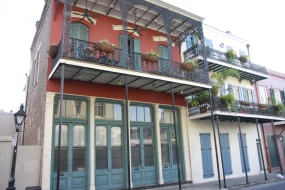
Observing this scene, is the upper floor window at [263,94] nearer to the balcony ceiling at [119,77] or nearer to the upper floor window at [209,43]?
the upper floor window at [209,43]

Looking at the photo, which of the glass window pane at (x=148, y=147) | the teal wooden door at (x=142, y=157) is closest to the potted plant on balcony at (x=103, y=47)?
the teal wooden door at (x=142, y=157)

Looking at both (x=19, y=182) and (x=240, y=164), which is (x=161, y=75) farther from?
(x=240, y=164)

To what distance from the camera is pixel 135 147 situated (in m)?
10.4

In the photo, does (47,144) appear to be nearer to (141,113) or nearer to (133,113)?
(133,113)

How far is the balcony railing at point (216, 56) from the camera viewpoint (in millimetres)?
12648

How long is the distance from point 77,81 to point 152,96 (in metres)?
3.56

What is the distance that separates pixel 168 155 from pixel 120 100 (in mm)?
3443

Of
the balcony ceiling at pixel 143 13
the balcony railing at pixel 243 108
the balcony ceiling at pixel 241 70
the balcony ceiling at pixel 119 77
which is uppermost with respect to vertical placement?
the balcony ceiling at pixel 143 13

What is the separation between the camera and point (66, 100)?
9.30 meters

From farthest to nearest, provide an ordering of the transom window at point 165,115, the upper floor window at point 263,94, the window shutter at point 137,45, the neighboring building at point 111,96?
the upper floor window at point 263,94 < the transom window at point 165,115 < the window shutter at point 137,45 < the neighboring building at point 111,96

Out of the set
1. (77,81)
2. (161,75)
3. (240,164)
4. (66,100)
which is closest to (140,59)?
(161,75)

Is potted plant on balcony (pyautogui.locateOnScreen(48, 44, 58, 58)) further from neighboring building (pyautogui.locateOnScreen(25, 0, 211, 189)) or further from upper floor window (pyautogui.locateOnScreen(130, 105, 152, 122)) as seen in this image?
upper floor window (pyautogui.locateOnScreen(130, 105, 152, 122))

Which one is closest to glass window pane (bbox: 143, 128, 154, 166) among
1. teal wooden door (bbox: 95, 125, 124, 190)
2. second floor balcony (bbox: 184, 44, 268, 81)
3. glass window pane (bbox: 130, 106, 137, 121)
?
glass window pane (bbox: 130, 106, 137, 121)

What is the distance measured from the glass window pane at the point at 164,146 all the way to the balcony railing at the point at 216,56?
4.25m
